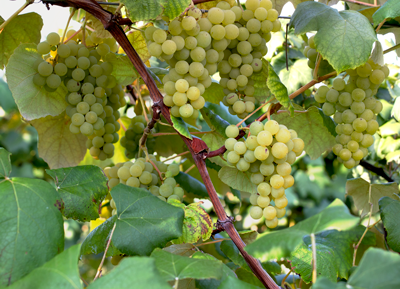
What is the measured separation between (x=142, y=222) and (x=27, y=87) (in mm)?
419

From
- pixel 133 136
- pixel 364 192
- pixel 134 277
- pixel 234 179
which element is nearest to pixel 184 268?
pixel 134 277

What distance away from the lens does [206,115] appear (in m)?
0.76

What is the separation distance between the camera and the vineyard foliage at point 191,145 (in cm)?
39

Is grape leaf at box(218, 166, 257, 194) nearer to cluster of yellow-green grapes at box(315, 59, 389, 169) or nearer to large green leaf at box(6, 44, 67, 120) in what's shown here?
cluster of yellow-green grapes at box(315, 59, 389, 169)

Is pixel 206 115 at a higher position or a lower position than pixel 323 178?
higher

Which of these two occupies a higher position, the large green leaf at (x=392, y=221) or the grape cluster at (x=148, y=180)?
the grape cluster at (x=148, y=180)

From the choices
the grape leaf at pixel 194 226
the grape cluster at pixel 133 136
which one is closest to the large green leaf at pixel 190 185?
the grape cluster at pixel 133 136

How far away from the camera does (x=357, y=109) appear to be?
68cm

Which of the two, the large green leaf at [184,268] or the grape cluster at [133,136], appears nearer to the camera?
the large green leaf at [184,268]

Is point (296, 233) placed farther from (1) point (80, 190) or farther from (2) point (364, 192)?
(2) point (364, 192)

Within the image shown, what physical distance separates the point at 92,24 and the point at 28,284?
2.19 feet

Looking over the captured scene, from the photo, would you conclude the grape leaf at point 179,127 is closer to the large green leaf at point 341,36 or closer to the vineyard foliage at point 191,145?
the vineyard foliage at point 191,145

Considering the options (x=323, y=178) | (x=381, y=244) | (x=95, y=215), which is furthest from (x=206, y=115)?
(x=323, y=178)

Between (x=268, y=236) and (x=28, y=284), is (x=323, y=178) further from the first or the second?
(x=28, y=284)
